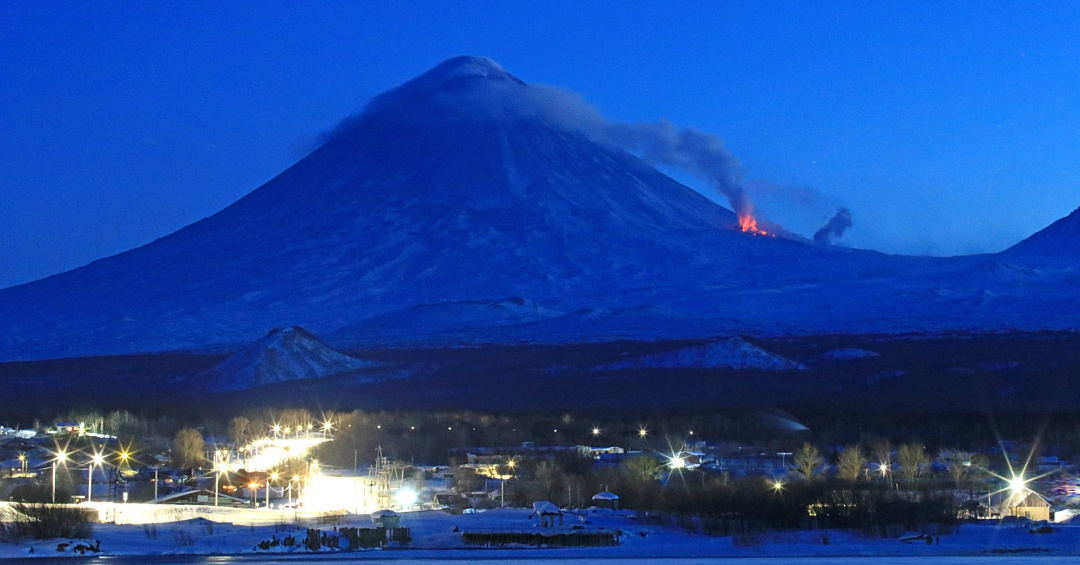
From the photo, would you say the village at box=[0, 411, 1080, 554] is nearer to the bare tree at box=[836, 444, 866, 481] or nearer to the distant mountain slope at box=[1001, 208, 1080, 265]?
the bare tree at box=[836, 444, 866, 481]

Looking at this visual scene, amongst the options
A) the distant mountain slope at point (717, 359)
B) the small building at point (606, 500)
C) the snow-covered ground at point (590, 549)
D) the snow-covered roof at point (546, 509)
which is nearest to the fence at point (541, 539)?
the snow-covered ground at point (590, 549)

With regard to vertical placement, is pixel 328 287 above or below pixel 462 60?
below

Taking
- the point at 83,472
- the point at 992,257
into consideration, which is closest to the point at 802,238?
the point at 992,257

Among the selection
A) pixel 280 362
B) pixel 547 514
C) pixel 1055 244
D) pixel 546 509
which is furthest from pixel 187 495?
pixel 1055 244

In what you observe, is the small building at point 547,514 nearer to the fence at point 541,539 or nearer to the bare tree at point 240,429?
the fence at point 541,539

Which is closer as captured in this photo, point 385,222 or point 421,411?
point 421,411

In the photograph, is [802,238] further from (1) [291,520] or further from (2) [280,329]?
(1) [291,520]
